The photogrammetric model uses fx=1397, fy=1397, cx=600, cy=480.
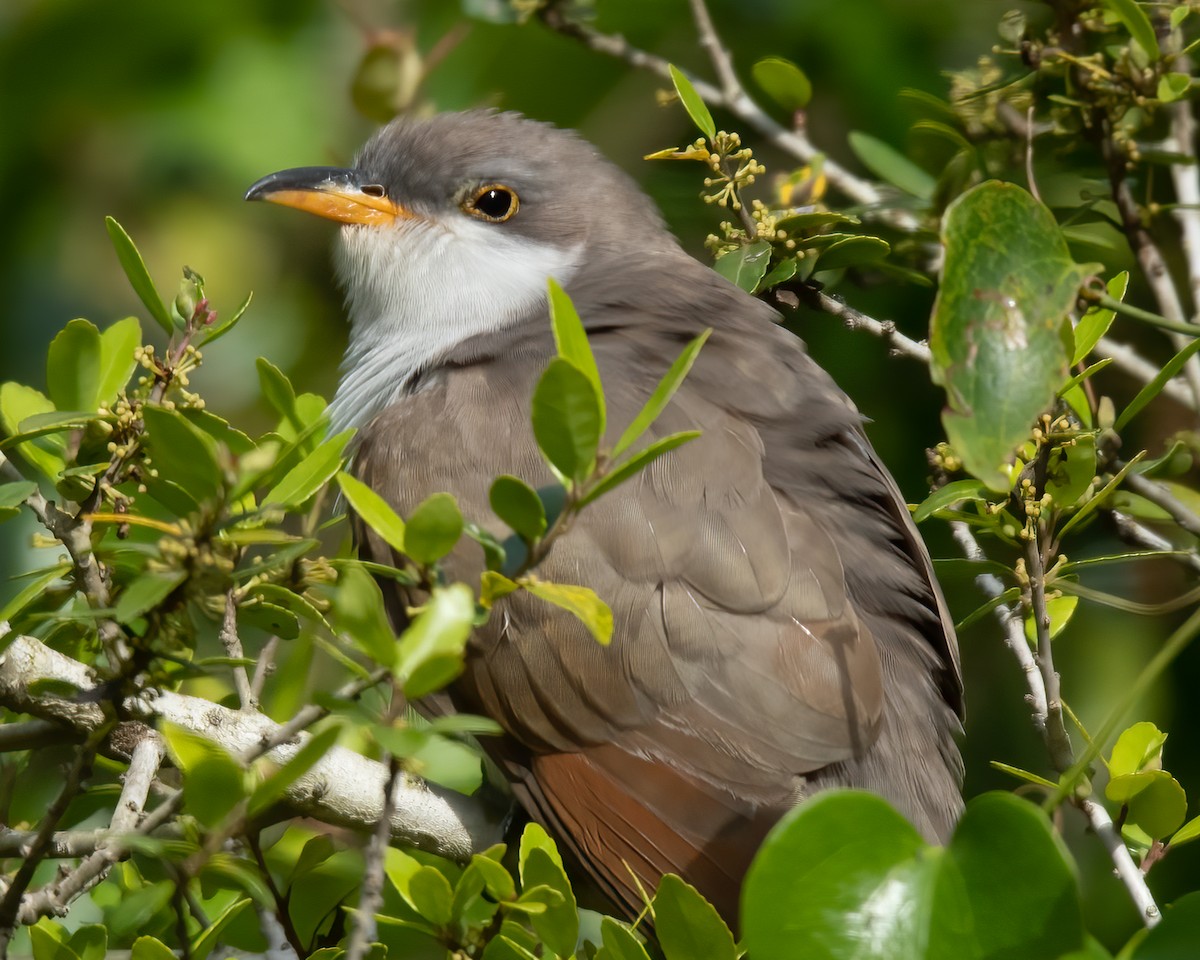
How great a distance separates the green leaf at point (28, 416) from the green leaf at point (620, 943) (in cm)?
121

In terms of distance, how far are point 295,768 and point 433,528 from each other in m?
0.30

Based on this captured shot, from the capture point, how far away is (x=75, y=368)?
2.34 m

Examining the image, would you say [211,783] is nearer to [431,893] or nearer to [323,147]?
[431,893]

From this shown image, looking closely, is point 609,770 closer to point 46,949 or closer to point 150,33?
point 46,949

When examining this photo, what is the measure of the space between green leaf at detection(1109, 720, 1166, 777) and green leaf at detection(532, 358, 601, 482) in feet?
4.30

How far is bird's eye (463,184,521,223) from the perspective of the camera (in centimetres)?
390

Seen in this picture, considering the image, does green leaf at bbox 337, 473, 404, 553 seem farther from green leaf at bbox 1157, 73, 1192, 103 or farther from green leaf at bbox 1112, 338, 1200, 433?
green leaf at bbox 1157, 73, 1192, 103

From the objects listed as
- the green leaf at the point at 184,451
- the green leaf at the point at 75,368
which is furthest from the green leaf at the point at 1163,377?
the green leaf at the point at 75,368

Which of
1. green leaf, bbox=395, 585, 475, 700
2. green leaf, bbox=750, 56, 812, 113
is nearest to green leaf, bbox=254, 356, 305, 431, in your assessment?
green leaf, bbox=395, 585, 475, 700

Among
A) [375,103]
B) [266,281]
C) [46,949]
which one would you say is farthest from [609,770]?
[266,281]

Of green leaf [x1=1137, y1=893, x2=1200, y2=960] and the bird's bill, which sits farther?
the bird's bill

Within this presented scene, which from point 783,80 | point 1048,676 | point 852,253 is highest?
point 783,80

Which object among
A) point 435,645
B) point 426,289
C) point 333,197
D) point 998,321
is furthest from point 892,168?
point 435,645

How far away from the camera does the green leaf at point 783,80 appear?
3557 millimetres
